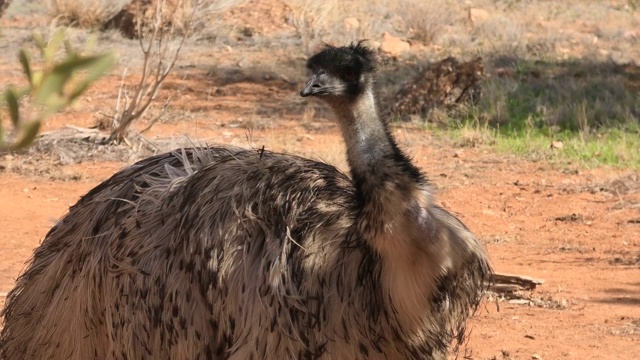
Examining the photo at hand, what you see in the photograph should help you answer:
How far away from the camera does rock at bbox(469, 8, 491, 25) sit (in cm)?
1848

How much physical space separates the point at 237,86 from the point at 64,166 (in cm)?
468

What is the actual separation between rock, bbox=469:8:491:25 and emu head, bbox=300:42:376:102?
15.5 m

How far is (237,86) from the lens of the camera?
14328 mm

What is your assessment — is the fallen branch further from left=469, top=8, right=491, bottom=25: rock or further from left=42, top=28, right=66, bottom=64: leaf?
left=469, top=8, right=491, bottom=25: rock

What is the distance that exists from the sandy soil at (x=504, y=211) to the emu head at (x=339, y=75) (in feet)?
3.65

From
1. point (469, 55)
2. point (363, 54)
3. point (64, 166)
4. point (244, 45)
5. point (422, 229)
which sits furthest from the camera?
point (244, 45)

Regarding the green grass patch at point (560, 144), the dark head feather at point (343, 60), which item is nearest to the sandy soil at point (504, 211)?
the green grass patch at point (560, 144)

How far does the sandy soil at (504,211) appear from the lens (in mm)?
5750

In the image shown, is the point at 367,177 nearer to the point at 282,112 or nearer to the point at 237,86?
the point at 282,112

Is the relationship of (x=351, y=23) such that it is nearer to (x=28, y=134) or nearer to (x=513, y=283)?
(x=513, y=283)

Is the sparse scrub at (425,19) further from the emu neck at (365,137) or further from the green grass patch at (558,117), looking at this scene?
the emu neck at (365,137)

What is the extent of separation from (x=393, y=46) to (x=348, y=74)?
508 inches

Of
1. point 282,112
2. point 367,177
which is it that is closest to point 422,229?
point 367,177

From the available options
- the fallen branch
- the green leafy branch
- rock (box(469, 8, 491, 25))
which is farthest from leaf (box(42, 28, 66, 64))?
rock (box(469, 8, 491, 25))
